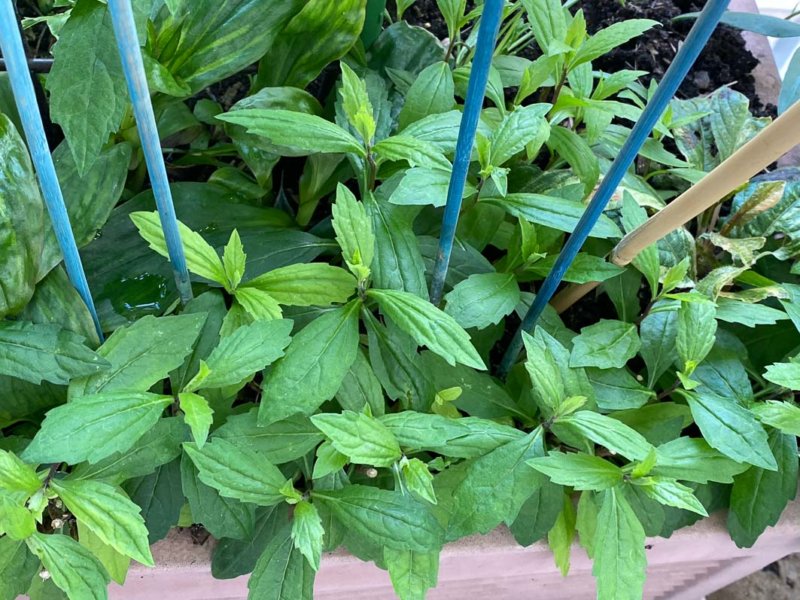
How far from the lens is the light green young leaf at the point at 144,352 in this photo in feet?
1.79

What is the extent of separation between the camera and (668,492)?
0.56 meters

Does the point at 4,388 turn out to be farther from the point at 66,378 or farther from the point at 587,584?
the point at 587,584

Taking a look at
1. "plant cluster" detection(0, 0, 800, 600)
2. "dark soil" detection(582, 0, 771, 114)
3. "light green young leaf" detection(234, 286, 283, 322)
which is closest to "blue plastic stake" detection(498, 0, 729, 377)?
"plant cluster" detection(0, 0, 800, 600)

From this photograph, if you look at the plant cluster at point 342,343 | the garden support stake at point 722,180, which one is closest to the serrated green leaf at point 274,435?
the plant cluster at point 342,343

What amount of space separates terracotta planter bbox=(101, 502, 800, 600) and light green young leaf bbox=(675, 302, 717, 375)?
216mm

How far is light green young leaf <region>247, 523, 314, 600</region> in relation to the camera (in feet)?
1.87

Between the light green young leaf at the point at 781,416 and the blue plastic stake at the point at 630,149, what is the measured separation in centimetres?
A: 21

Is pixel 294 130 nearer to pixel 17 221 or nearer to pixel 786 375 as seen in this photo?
pixel 17 221

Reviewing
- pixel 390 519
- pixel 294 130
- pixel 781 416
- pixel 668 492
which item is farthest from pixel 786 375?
pixel 294 130

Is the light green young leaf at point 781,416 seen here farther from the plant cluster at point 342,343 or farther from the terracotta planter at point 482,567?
the terracotta planter at point 482,567

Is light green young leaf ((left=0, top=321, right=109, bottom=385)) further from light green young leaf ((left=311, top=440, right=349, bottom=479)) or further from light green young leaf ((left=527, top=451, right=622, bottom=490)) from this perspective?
light green young leaf ((left=527, top=451, right=622, bottom=490))

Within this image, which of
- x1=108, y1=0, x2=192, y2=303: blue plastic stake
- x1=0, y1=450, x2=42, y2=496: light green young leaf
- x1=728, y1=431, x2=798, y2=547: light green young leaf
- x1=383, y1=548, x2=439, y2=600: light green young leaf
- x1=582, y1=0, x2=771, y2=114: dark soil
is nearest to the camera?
x1=108, y1=0, x2=192, y2=303: blue plastic stake

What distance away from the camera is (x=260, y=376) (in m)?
0.69

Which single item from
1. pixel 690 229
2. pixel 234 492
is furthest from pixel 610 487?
pixel 690 229
